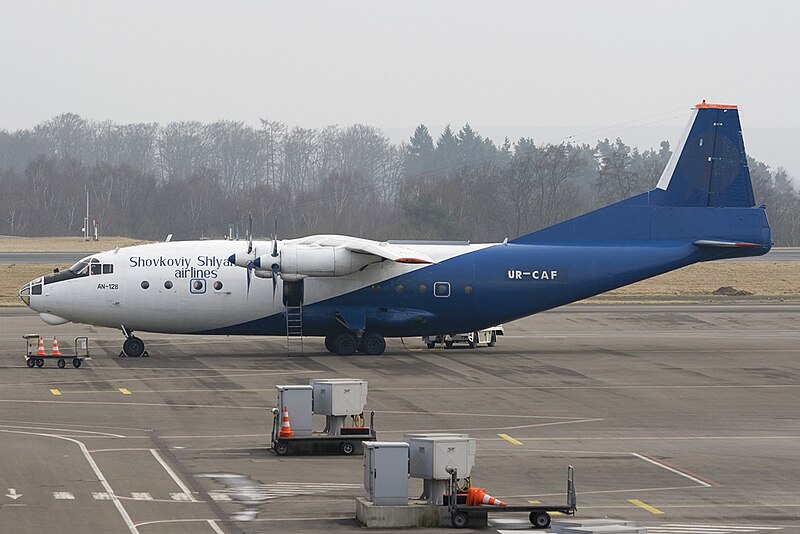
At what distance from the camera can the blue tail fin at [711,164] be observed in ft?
144

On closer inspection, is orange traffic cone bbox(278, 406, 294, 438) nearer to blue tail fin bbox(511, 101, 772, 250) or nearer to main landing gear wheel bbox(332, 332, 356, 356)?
main landing gear wheel bbox(332, 332, 356, 356)

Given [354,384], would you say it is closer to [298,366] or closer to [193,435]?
[193,435]

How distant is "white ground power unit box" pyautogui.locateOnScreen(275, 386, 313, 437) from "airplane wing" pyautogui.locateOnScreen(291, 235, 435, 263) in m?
15.7

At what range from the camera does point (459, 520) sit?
1866cm

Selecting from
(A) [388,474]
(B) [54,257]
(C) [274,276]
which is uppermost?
(B) [54,257]

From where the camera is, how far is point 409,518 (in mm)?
18719

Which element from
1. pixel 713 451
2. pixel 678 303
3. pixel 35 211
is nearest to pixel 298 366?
pixel 713 451

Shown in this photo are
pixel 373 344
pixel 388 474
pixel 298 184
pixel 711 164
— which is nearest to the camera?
pixel 388 474

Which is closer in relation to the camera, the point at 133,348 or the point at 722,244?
the point at 133,348

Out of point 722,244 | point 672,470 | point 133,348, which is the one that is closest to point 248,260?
point 133,348

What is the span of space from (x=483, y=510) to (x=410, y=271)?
2423 centimetres

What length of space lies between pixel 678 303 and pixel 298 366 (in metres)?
32.0

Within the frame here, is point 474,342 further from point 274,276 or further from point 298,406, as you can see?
point 298,406

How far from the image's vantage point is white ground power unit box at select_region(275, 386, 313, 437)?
24.8 meters
